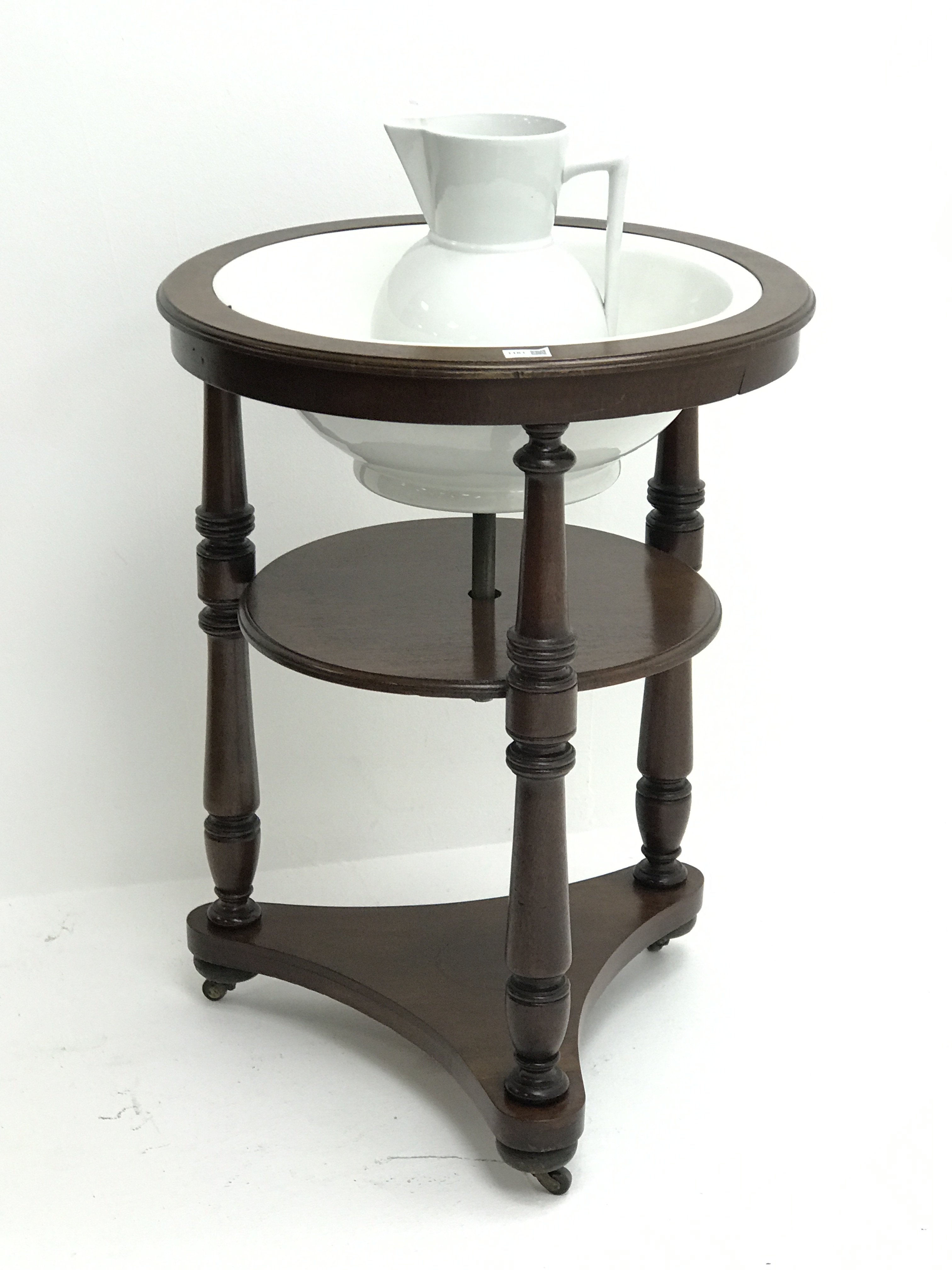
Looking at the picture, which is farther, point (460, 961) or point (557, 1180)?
point (460, 961)

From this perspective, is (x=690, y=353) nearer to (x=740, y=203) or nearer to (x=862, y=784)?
(x=740, y=203)

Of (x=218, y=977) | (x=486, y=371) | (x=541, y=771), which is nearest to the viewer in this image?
(x=486, y=371)

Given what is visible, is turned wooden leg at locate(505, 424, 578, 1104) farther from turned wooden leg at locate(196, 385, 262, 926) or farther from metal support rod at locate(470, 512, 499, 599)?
turned wooden leg at locate(196, 385, 262, 926)

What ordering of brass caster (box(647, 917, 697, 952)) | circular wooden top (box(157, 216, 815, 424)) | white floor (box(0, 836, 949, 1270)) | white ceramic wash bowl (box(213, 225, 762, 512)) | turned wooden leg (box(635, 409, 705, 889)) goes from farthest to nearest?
1. brass caster (box(647, 917, 697, 952))
2. turned wooden leg (box(635, 409, 705, 889))
3. white floor (box(0, 836, 949, 1270))
4. white ceramic wash bowl (box(213, 225, 762, 512))
5. circular wooden top (box(157, 216, 815, 424))

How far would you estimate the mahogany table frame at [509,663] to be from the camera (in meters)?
1.18

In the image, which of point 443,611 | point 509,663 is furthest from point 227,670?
point 509,663

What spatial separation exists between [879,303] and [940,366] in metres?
0.12

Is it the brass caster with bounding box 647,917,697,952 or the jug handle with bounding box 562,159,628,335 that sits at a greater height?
the jug handle with bounding box 562,159,628,335

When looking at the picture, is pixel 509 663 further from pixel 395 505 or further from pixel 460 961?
pixel 395 505

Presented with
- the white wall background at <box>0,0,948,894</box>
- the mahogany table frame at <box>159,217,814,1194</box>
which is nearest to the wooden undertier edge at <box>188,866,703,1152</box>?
the mahogany table frame at <box>159,217,814,1194</box>

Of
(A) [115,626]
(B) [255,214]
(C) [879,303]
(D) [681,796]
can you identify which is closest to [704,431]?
(C) [879,303]

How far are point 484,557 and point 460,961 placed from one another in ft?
1.41

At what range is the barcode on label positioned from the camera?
1156 millimetres

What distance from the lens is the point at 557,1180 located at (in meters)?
1.43
